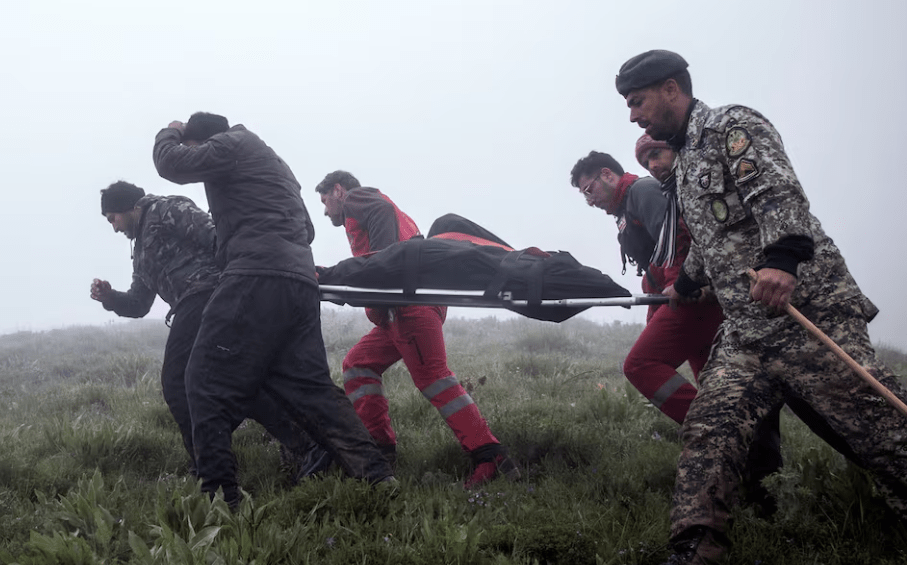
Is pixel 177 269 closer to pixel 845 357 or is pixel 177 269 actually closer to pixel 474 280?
pixel 474 280

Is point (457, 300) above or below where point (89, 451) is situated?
above

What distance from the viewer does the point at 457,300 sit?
4199 mm

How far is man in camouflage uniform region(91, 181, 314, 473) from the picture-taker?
15.5 feet

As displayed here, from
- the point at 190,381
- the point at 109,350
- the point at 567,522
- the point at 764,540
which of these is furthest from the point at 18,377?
the point at 764,540

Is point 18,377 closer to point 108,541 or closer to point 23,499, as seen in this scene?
point 23,499

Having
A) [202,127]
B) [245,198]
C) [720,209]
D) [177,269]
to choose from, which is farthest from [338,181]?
[720,209]

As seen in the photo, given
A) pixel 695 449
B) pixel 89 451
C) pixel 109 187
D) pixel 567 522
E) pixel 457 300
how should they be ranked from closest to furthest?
pixel 695 449
pixel 567 522
pixel 457 300
pixel 89 451
pixel 109 187

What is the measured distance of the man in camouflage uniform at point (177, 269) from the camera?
15.5 feet

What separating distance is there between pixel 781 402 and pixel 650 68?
66.7 inches

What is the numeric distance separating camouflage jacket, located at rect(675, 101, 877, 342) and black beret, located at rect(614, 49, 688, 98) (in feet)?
0.80

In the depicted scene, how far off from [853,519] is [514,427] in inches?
96.2

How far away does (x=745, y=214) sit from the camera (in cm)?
293

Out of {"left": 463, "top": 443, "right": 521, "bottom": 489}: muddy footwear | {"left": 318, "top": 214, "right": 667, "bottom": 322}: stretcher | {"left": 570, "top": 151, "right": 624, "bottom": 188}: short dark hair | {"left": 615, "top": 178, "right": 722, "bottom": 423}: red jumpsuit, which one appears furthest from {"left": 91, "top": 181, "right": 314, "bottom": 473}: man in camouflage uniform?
{"left": 570, "top": 151, "right": 624, "bottom": 188}: short dark hair

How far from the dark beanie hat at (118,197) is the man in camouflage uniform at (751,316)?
4.07 meters
